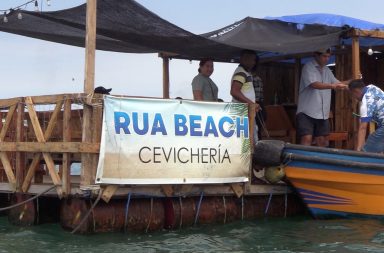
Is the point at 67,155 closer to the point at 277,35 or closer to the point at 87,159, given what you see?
the point at 87,159

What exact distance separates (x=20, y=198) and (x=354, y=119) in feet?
17.7

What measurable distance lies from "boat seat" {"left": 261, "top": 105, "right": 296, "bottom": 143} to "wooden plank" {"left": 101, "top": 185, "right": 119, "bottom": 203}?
435cm

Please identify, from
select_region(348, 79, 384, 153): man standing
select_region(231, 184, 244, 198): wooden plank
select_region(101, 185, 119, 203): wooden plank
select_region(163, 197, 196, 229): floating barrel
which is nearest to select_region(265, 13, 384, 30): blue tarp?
select_region(348, 79, 384, 153): man standing

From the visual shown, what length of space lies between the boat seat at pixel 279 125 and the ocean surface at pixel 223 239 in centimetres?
294

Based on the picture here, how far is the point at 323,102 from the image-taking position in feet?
30.7

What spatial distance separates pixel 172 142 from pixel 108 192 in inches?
39.6

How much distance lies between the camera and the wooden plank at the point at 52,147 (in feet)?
22.8

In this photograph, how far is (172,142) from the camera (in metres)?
7.42

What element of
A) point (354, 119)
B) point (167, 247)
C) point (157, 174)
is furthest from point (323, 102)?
point (167, 247)

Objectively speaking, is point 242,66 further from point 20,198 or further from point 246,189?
point 20,198

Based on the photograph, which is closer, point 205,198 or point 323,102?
point 205,198

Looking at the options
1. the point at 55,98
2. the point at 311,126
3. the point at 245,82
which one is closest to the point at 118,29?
the point at 55,98

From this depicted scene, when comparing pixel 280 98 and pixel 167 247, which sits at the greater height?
pixel 280 98

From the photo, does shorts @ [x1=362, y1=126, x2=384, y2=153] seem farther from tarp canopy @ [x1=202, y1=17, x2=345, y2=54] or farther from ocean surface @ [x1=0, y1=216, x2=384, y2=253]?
tarp canopy @ [x1=202, y1=17, x2=345, y2=54]
